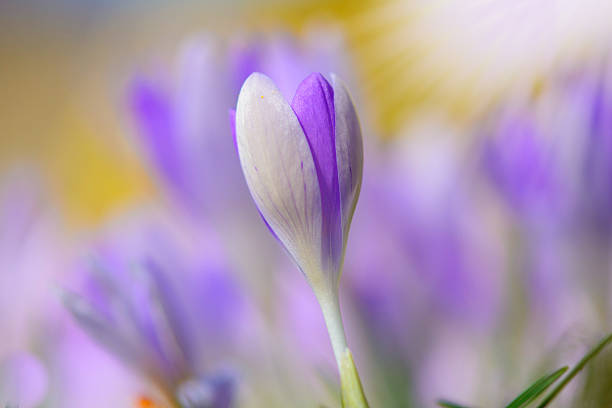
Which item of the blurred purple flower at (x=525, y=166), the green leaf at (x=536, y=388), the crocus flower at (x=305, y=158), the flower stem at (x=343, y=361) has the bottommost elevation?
the green leaf at (x=536, y=388)

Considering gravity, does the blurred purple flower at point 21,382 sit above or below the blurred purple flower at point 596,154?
below

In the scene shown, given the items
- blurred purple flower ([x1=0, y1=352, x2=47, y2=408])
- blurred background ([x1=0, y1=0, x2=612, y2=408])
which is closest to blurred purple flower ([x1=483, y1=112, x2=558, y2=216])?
blurred background ([x1=0, y1=0, x2=612, y2=408])

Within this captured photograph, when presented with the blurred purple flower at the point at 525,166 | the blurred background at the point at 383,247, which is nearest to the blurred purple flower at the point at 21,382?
the blurred background at the point at 383,247

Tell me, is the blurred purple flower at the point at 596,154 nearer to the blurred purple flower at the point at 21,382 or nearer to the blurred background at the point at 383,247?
the blurred background at the point at 383,247

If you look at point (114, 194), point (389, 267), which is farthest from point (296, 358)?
point (114, 194)

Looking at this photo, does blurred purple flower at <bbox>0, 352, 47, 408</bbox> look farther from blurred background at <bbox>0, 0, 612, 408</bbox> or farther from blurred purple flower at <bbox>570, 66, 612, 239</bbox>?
blurred purple flower at <bbox>570, 66, 612, 239</bbox>
